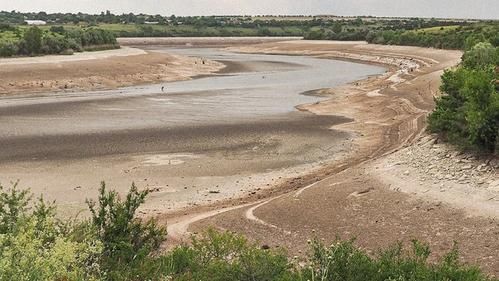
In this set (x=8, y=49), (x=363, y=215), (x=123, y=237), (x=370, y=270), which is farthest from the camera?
(x=8, y=49)

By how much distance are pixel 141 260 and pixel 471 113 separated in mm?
10024

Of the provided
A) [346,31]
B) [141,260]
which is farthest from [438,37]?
[141,260]

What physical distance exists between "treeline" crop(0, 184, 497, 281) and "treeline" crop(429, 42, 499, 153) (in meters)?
7.03

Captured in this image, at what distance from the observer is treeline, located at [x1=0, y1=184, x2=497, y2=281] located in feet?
22.1

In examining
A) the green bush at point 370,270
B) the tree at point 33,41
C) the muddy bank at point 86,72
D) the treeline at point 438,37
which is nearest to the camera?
the green bush at point 370,270

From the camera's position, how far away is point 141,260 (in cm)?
930

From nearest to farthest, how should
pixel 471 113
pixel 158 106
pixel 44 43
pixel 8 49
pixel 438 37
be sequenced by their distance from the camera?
pixel 471 113 < pixel 158 106 < pixel 8 49 < pixel 44 43 < pixel 438 37

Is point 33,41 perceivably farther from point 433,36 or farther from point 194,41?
point 194,41

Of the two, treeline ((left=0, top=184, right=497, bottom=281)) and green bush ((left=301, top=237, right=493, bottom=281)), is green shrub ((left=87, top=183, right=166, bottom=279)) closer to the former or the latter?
treeline ((left=0, top=184, right=497, bottom=281))

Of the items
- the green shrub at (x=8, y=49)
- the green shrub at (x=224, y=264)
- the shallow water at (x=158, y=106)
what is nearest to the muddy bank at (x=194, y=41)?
the green shrub at (x=8, y=49)

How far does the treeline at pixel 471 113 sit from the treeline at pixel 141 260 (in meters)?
7.03

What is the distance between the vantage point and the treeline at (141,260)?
6.72 m

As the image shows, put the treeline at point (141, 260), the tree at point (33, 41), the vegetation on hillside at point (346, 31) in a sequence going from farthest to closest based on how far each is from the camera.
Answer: the vegetation on hillside at point (346, 31), the tree at point (33, 41), the treeline at point (141, 260)

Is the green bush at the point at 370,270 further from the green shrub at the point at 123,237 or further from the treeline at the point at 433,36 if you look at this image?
the treeline at the point at 433,36
